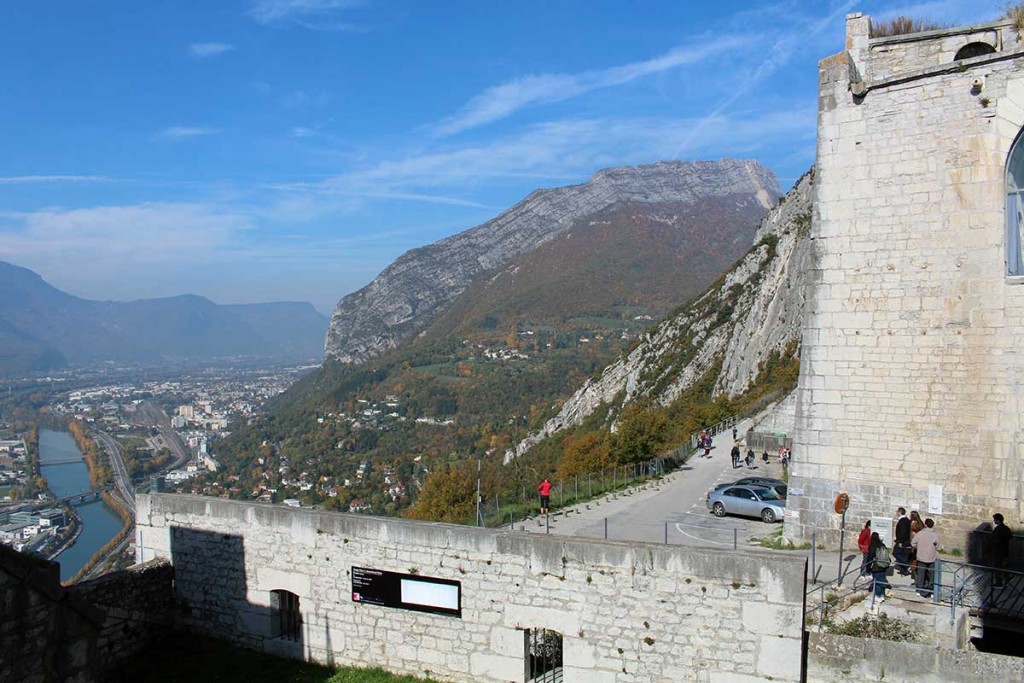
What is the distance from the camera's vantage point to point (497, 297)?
181 meters

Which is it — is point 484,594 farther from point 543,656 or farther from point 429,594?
point 543,656

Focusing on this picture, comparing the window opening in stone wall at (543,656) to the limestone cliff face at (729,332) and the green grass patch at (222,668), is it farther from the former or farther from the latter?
the limestone cliff face at (729,332)

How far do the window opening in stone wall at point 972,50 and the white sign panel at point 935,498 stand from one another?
786cm

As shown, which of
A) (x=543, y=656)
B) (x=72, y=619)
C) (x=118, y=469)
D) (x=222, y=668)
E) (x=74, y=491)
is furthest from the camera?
(x=118, y=469)

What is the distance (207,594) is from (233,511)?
1.69 m

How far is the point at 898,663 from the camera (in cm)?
897

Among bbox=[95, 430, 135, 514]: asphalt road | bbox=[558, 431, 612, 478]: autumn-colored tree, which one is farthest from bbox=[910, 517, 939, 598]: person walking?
bbox=[95, 430, 135, 514]: asphalt road

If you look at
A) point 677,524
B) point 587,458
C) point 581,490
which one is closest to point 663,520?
point 677,524

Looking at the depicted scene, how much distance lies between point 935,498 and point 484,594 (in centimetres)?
825

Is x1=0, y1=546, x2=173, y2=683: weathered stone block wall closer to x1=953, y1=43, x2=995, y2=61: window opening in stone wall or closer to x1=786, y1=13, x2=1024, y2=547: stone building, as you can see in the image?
x1=786, y1=13, x2=1024, y2=547: stone building

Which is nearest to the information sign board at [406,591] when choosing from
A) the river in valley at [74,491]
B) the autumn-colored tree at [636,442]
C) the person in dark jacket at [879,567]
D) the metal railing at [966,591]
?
the metal railing at [966,591]

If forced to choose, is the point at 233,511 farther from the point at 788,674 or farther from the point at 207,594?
the point at 788,674

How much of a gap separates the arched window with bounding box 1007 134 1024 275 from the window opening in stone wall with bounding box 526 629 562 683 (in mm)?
9648

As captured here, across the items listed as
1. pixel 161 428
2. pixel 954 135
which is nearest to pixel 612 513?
pixel 954 135
